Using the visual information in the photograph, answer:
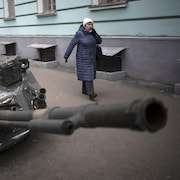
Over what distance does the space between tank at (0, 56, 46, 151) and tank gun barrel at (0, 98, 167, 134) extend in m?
2.11

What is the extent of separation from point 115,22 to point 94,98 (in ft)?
8.59

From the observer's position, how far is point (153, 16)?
8062mm

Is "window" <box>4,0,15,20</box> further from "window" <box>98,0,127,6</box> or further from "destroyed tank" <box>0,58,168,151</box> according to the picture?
"destroyed tank" <box>0,58,168,151</box>

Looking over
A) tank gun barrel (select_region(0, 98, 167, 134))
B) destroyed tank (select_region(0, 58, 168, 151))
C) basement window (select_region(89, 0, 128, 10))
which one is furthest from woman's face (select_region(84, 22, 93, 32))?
tank gun barrel (select_region(0, 98, 167, 134))

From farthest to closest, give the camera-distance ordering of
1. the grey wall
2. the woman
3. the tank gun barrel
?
the grey wall, the woman, the tank gun barrel

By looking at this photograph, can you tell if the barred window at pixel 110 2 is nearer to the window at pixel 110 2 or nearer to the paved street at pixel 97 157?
the window at pixel 110 2

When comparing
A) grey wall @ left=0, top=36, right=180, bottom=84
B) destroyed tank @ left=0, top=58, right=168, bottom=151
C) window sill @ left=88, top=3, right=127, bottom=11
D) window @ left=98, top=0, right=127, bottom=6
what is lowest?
grey wall @ left=0, top=36, right=180, bottom=84

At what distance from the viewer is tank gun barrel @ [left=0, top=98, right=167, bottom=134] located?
60.2 inches

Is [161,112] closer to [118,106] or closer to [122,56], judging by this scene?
[118,106]

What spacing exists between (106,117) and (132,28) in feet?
23.7

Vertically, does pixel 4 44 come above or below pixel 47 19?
below

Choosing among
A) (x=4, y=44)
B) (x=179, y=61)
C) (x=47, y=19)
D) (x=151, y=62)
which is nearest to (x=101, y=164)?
(x=179, y=61)

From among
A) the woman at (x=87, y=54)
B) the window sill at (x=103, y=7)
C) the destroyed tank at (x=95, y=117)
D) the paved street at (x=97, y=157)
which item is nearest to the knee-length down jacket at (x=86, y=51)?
the woman at (x=87, y=54)

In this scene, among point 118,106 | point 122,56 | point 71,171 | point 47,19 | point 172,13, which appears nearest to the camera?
point 118,106
